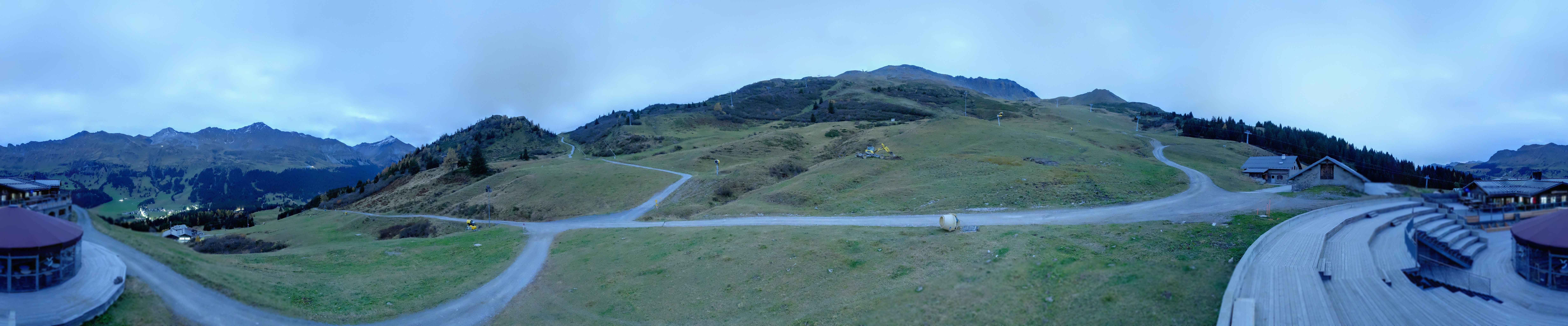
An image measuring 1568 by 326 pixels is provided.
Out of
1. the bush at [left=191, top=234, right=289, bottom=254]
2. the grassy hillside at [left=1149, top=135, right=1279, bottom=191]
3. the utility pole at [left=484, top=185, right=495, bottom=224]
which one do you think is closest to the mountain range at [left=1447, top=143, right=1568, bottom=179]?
the grassy hillside at [left=1149, top=135, right=1279, bottom=191]

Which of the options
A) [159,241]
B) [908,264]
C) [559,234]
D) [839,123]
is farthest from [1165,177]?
[839,123]

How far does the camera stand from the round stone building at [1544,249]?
9.83m

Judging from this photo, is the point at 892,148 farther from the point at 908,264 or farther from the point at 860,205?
the point at 908,264

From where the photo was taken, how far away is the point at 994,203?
33750mm

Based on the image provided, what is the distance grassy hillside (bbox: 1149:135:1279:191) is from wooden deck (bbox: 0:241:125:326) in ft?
141

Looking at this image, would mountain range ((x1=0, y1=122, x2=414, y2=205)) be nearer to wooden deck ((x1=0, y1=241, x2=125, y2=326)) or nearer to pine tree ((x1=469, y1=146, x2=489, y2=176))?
wooden deck ((x1=0, y1=241, x2=125, y2=326))

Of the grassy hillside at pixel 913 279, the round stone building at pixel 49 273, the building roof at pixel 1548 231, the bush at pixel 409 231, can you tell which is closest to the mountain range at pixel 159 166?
the round stone building at pixel 49 273

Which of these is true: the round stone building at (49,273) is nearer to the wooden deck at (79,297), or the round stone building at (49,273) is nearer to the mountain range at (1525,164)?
the wooden deck at (79,297)

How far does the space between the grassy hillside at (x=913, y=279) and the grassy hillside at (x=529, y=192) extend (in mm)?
25210

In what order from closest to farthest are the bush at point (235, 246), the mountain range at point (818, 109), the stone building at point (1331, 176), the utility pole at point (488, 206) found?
the stone building at point (1331, 176)
the bush at point (235, 246)
the utility pole at point (488, 206)
the mountain range at point (818, 109)

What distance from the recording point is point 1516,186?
34.3 ft

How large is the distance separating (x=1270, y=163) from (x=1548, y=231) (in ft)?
88.0

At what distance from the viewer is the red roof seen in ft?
28.6

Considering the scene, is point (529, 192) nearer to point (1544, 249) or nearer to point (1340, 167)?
point (1340, 167)
